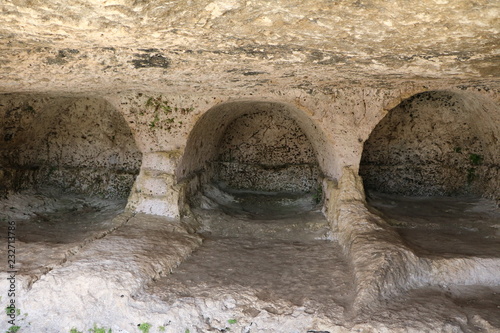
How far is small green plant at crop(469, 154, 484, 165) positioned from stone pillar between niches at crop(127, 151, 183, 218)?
5.18 m

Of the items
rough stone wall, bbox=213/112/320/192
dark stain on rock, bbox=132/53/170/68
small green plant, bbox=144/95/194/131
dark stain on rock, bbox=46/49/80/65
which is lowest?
rough stone wall, bbox=213/112/320/192

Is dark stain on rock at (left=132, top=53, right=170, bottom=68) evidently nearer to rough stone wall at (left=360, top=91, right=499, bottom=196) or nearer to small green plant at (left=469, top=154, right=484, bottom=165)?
rough stone wall at (left=360, top=91, right=499, bottom=196)

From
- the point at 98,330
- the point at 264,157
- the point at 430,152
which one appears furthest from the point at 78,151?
the point at 430,152

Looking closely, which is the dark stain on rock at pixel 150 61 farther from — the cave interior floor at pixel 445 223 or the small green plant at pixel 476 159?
the small green plant at pixel 476 159

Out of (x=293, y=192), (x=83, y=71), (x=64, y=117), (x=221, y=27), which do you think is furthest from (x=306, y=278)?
(x=64, y=117)

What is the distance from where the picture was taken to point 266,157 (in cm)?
869

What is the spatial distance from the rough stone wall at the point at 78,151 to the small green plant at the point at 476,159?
596 cm

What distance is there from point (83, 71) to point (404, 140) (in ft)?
19.5

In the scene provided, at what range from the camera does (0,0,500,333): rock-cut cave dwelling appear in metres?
2.94

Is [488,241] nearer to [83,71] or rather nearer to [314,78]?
[314,78]

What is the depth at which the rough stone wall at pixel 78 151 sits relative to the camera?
7285mm

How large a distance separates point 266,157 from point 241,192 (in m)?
0.89

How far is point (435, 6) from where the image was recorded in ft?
7.88

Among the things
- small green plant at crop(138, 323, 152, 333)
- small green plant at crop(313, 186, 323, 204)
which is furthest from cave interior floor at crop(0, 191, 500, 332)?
small green plant at crop(313, 186, 323, 204)
